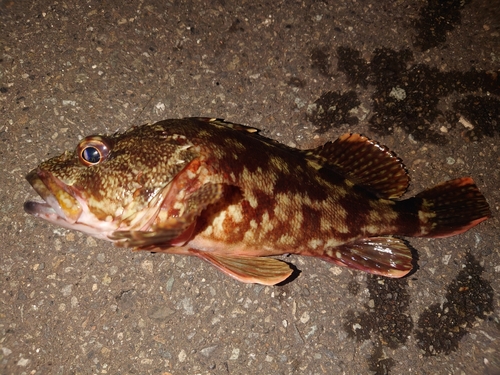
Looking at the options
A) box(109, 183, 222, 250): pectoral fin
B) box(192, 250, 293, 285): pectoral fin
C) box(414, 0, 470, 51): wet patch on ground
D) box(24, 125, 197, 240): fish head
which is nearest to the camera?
box(109, 183, 222, 250): pectoral fin

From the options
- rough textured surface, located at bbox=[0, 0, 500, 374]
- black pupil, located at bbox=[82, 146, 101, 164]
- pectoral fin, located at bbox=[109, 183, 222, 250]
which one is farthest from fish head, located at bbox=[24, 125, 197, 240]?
rough textured surface, located at bbox=[0, 0, 500, 374]

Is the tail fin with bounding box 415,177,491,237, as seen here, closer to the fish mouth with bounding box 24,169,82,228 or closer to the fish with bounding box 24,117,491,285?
the fish with bounding box 24,117,491,285

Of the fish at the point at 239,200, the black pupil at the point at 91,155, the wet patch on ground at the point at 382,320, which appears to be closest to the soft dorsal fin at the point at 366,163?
the fish at the point at 239,200

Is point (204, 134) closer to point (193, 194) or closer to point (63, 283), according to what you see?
point (193, 194)

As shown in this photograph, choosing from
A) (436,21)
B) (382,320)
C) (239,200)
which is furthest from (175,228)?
(436,21)

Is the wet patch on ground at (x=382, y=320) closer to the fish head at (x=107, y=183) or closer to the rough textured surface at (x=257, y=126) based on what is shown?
the rough textured surface at (x=257, y=126)

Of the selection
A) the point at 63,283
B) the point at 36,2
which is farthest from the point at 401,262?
the point at 36,2
